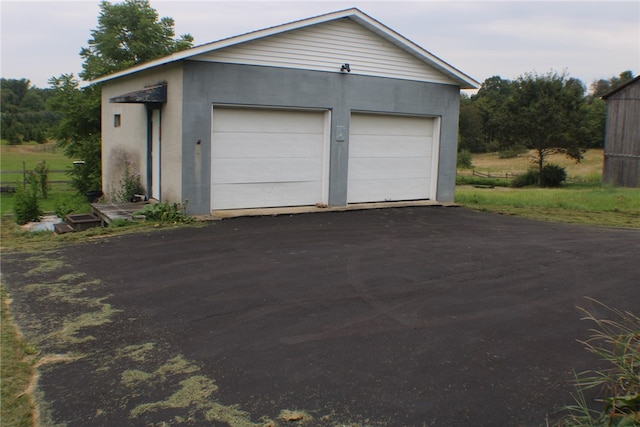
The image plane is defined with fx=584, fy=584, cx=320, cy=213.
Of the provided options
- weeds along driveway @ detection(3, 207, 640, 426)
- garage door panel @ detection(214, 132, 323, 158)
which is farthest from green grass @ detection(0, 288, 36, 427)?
garage door panel @ detection(214, 132, 323, 158)

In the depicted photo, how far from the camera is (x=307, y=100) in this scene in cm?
1228

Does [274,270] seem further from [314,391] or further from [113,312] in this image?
[314,391]

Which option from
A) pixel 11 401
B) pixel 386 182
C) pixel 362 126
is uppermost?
pixel 362 126

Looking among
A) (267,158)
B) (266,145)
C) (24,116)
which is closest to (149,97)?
(266,145)

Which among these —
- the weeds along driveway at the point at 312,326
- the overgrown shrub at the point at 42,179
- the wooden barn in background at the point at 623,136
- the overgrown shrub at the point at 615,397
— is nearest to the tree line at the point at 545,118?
the wooden barn in background at the point at 623,136

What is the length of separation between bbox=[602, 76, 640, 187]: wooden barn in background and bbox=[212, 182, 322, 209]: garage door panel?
2226cm

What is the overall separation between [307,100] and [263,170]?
5.71 ft

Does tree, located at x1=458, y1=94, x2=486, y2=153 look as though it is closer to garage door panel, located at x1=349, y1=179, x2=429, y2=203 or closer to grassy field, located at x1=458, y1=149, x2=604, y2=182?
grassy field, located at x1=458, y1=149, x2=604, y2=182

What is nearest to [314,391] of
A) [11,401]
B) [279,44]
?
[11,401]

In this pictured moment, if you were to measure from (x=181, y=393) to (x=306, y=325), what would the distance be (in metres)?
1.58

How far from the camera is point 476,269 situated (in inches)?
296

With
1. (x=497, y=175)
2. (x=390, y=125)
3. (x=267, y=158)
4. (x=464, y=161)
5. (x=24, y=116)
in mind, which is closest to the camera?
(x=267, y=158)

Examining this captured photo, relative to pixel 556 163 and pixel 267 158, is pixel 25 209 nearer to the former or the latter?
pixel 267 158

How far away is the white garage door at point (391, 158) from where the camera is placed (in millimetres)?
13359
